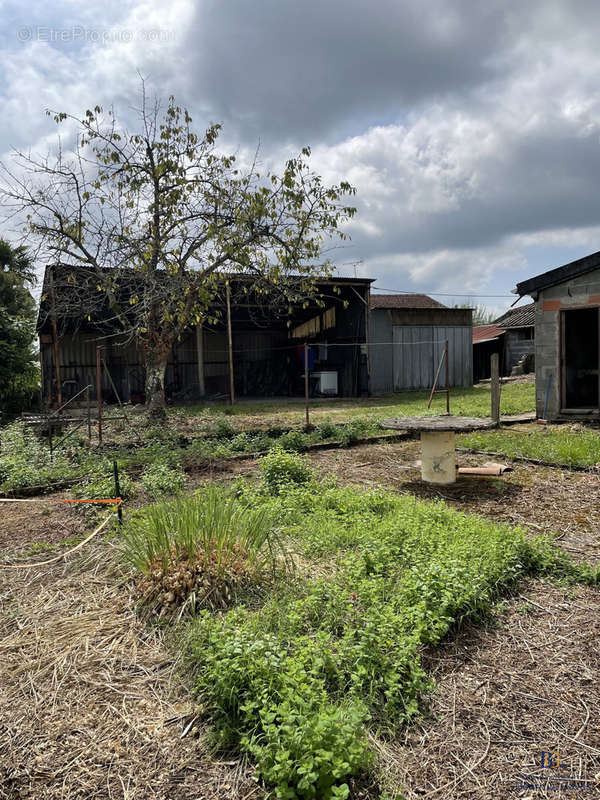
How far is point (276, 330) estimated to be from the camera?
24.5 metres

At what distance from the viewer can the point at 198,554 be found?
3.13 m

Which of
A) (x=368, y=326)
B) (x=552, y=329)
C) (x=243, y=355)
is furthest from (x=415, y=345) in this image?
(x=552, y=329)

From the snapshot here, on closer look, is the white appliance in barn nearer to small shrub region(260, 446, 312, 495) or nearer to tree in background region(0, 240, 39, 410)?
tree in background region(0, 240, 39, 410)

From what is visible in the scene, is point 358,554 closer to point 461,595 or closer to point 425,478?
point 461,595

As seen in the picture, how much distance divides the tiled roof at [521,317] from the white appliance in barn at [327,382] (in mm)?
11233

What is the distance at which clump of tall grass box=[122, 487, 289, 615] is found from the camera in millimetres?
2949

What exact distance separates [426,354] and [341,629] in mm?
18942

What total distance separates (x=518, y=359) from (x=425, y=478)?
23.3 m

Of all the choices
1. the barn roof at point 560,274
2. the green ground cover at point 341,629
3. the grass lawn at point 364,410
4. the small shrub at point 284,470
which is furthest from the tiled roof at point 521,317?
the green ground cover at point 341,629

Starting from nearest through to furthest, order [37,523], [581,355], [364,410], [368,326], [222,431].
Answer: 1. [37,523]
2. [222,431]
3. [581,355]
4. [364,410]
5. [368,326]

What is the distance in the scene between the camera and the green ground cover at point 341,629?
1.83 meters

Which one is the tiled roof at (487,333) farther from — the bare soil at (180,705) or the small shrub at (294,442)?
the bare soil at (180,705)

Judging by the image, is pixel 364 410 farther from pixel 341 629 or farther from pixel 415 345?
pixel 341 629

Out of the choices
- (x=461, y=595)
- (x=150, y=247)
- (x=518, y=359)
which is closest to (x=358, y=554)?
(x=461, y=595)
